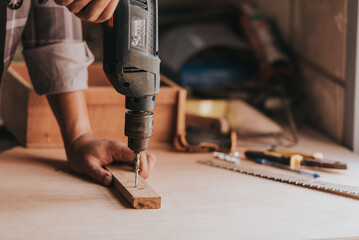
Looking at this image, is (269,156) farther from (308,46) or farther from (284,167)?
(308,46)

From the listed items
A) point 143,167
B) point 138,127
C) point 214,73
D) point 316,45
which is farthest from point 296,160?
point 214,73

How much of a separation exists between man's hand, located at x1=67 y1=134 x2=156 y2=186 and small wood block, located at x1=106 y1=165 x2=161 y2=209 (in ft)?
0.08

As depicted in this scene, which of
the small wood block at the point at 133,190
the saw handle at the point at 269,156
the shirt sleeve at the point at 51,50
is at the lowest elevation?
the saw handle at the point at 269,156

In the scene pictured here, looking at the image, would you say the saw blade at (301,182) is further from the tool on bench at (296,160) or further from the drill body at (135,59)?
the drill body at (135,59)

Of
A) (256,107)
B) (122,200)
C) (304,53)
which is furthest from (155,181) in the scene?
(304,53)

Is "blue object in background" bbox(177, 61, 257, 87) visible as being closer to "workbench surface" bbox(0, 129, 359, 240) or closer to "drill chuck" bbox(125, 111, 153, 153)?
"workbench surface" bbox(0, 129, 359, 240)

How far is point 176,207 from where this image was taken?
116 centimetres

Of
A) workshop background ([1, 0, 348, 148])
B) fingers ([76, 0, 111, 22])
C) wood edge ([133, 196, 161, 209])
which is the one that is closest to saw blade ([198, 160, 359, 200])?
wood edge ([133, 196, 161, 209])

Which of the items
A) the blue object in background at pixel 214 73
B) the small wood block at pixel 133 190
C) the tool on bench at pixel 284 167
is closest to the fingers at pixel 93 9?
the small wood block at pixel 133 190

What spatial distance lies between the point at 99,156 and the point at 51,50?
31 cm

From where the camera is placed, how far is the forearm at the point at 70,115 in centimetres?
142

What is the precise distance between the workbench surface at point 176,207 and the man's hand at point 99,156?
3cm

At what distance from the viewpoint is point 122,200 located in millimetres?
1194

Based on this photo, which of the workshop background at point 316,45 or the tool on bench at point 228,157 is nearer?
the tool on bench at point 228,157
